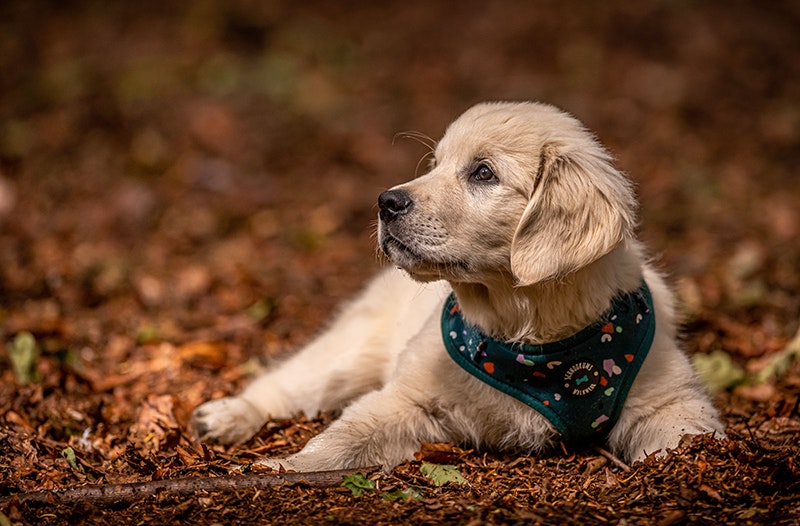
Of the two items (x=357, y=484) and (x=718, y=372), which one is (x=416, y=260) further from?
(x=718, y=372)

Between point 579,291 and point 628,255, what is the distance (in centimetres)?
38

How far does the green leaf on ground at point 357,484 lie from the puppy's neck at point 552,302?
860mm

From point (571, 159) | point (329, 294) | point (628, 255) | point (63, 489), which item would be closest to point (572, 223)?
point (571, 159)

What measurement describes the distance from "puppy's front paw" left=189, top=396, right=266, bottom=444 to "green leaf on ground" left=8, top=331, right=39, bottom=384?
121 cm

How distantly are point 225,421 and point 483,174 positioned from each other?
1.80 metres

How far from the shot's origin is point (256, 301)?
696 cm

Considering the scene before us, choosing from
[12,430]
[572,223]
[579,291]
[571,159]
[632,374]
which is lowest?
[12,430]

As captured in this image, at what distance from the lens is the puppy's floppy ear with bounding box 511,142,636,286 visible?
3.59m

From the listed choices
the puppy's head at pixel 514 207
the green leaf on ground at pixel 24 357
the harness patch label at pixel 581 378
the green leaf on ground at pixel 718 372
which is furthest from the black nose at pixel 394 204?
the green leaf on ground at pixel 24 357

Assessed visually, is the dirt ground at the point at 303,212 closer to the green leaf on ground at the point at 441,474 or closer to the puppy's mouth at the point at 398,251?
the green leaf on ground at the point at 441,474

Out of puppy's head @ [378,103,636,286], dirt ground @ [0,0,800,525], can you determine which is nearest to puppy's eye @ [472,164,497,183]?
puppy's head @ [378,103,636,286]

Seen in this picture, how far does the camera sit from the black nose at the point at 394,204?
3.78m

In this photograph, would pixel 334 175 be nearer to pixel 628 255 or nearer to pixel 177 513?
pixel 628 255

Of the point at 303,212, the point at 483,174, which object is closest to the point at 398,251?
the point at 483,174
